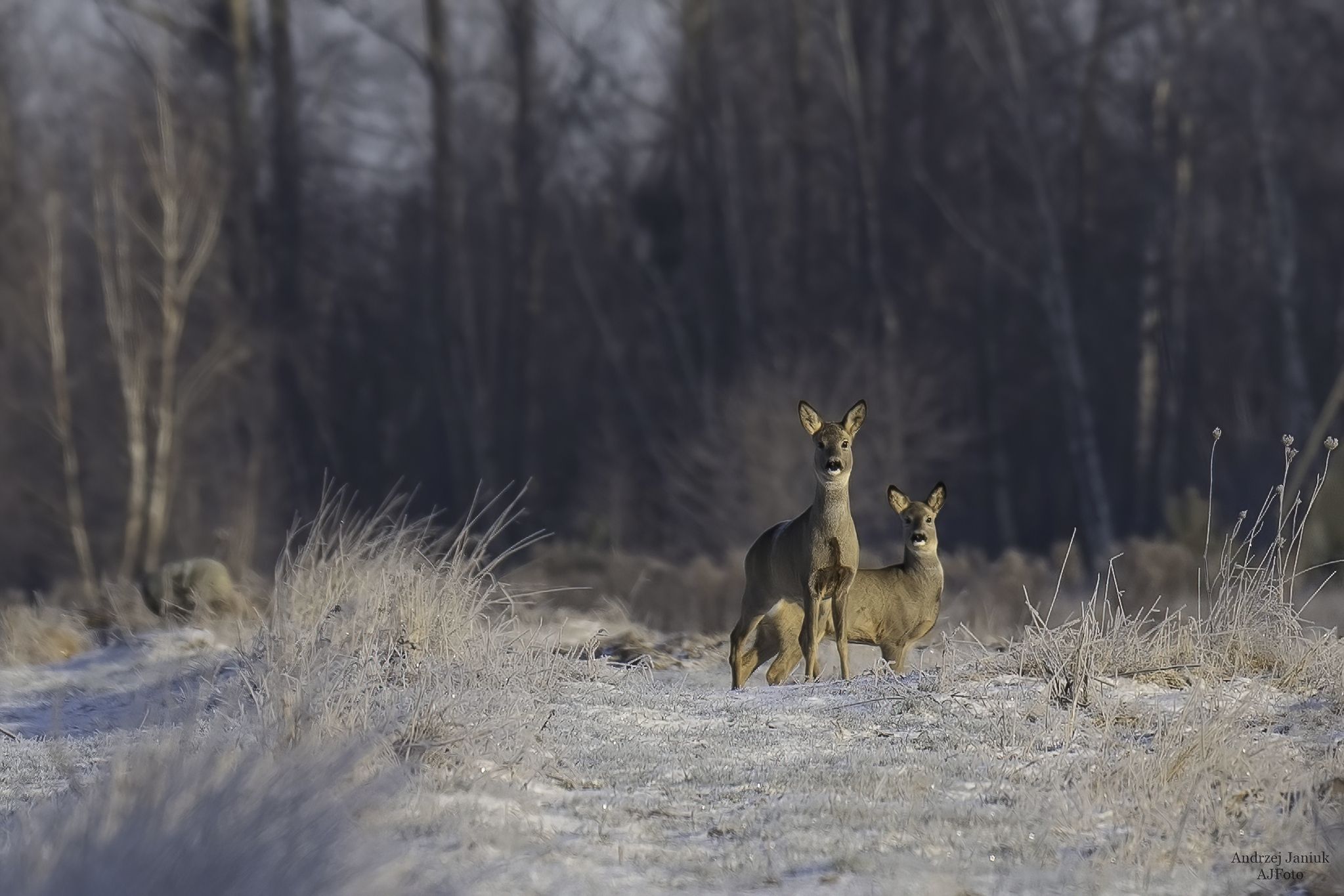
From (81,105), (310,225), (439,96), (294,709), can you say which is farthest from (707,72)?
(294,709)

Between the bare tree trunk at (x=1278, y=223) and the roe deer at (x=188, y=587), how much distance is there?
1758 cm

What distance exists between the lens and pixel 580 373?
119ft

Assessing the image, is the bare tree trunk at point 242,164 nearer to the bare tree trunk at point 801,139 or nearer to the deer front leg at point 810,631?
the bare tree trunk at point 801,139

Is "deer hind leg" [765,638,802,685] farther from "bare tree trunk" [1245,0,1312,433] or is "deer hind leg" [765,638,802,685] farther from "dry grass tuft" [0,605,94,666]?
"bare tree trunk" [1245,0,1312,433]

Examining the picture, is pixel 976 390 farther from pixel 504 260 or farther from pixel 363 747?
pixel 363 747

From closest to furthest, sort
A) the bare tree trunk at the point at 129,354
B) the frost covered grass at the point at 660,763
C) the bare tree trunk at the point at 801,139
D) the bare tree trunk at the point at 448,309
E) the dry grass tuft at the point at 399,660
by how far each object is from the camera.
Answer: the frost covered grass at the point at 660,763 → the dry grass tuft at the point at 399,660 → the bare tree trunk at the point at 129,354 → the bare tree trunk at the point at 448,309 → the bare tree trunk at the point at 801,139

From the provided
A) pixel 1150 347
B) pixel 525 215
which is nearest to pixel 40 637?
pixel 1150 347

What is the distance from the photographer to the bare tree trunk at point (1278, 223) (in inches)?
1045

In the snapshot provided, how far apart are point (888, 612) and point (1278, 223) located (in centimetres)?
1989

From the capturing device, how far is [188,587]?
13.1m

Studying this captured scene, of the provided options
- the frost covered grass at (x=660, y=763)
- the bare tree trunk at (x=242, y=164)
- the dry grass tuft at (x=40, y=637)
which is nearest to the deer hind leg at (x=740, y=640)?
the frost covered grass at (x=660, y=763)

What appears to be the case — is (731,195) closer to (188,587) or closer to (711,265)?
(711,265)

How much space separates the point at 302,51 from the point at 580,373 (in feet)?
26.4

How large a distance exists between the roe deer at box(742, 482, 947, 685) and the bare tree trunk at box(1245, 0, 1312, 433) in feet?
61.5
